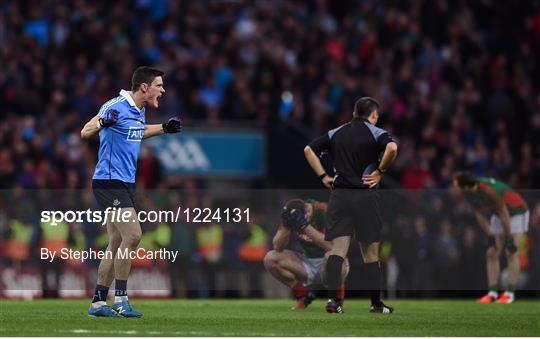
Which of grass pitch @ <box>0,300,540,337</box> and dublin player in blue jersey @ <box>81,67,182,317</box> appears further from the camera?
dublin player in blue jersey @ <box>81,67,182,317</box>

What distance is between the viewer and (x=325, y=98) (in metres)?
27.8

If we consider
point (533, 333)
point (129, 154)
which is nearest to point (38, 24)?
point (129, 154)

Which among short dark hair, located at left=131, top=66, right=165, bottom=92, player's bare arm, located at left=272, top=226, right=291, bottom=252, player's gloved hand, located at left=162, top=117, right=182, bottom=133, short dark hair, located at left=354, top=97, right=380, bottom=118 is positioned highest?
short dark hair, located at left=131, top=66, right=165, bottom=92

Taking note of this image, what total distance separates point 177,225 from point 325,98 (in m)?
9.53

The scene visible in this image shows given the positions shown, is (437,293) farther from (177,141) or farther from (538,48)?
(538,48)

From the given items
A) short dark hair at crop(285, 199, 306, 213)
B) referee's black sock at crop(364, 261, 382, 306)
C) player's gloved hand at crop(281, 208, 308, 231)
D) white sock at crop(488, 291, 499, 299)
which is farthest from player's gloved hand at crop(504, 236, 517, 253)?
referee's black sock at crop(364, 261, 382, 306)

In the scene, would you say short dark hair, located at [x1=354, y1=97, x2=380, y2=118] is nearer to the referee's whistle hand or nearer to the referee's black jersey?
the referee's black jersey

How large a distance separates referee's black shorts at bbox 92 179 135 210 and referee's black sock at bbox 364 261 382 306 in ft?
10.3

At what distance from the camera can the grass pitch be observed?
42.3 ft

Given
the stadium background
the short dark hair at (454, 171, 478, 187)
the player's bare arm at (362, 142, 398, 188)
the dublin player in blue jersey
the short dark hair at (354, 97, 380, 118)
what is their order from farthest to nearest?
the stadium background → the short dark hair at (454, 171, 478, 187) → the short dark hair at (354, 97, 380, 118) → the player's bare arm at (362, 142, 398, 188) → the dublin player in blue jersey

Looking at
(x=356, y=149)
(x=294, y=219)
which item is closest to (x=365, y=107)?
(x=356, y=149)

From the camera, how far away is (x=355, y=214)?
1605 cm

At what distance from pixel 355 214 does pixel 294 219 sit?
1.39 metres

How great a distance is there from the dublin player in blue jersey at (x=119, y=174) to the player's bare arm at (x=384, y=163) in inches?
100
